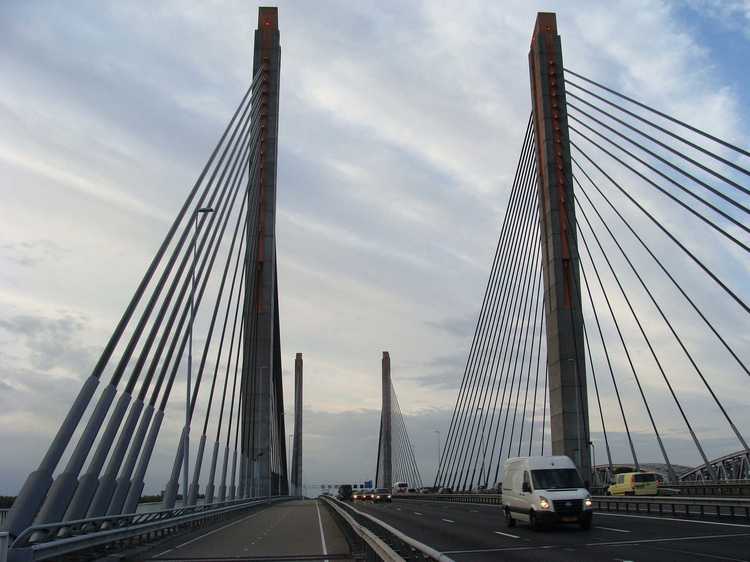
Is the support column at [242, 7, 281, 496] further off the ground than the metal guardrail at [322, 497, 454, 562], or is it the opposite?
the support column at [242, 7, 281, 496]

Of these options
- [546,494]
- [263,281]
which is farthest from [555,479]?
[263,281]

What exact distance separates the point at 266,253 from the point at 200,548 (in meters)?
28.7

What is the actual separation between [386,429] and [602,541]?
91.3m

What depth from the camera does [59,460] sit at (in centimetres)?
1562

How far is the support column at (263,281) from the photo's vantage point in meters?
42.2

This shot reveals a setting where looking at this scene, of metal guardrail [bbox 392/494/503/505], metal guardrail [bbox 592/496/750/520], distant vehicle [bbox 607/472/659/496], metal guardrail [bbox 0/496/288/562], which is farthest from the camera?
metal guardrail [bbox 392/494/503/505]

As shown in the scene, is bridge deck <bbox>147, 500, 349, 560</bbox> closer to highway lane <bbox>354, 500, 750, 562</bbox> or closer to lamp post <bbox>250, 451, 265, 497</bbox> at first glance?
highway lane <bbox>354, 500, 750, 562</bbox>

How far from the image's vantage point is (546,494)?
2102cm

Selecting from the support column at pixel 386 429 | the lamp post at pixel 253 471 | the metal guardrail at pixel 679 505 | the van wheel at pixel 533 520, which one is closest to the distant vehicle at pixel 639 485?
the metal guardrail at pixel 679 505

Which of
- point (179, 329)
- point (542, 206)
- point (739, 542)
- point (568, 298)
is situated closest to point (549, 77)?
point (542, 206)

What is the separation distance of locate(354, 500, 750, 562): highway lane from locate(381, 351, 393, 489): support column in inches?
3231

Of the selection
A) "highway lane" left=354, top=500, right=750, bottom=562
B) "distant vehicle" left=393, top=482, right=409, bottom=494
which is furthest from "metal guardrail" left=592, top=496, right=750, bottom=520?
"distant vehicle" left=393, top=482, right=409, bottom=494

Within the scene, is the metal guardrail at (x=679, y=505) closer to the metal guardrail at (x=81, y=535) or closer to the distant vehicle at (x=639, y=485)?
the distant vehicle at (x=639, y=485)

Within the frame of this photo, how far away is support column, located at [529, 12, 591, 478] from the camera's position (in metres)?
33.2
